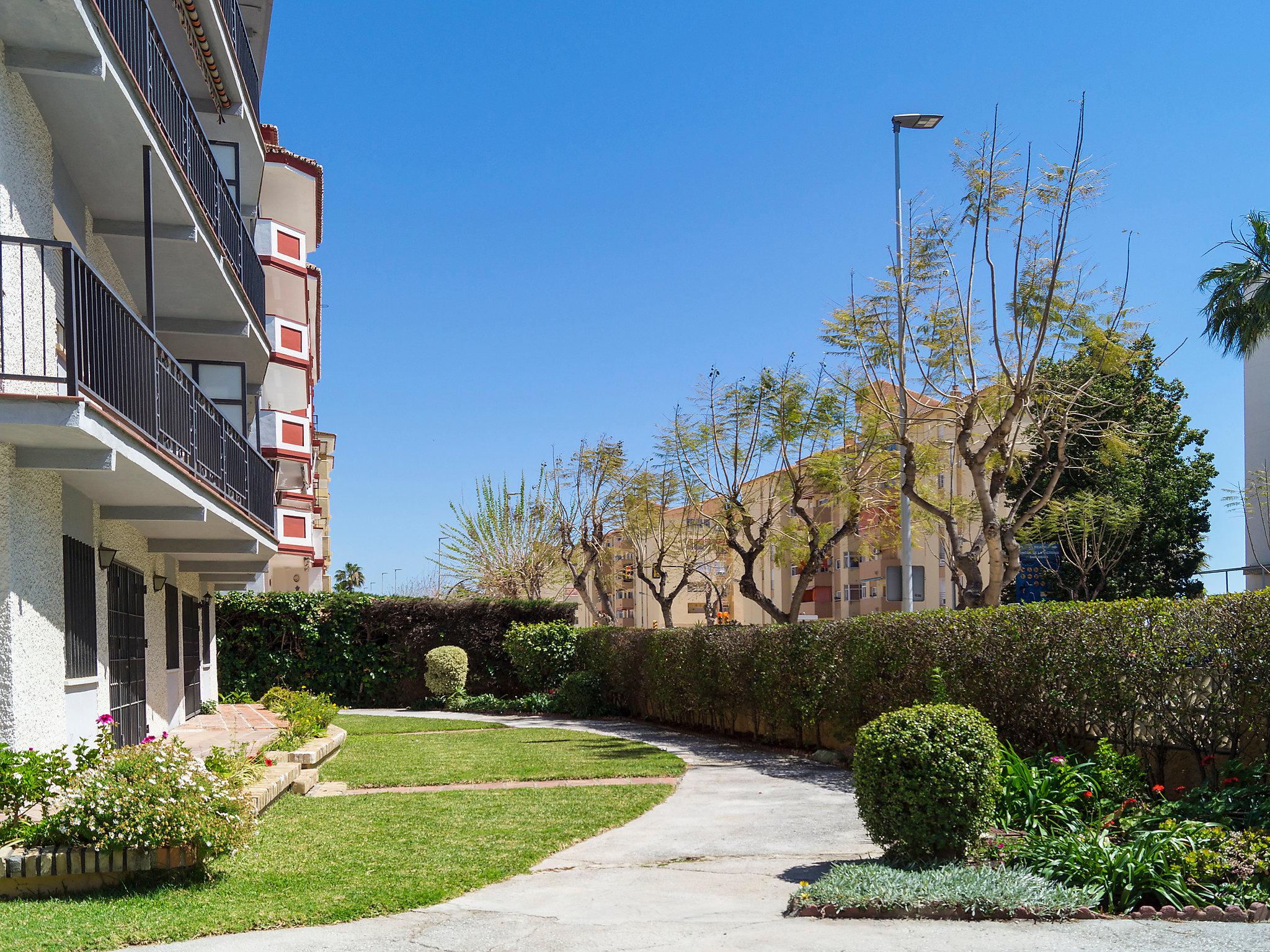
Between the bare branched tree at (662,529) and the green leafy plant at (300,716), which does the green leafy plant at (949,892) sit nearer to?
the green leafy plant at (300,716)

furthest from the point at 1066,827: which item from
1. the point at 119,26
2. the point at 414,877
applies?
the point at 119,26

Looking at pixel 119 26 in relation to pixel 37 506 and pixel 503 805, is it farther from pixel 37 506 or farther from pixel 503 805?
pixel 503 805

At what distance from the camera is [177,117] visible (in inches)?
484

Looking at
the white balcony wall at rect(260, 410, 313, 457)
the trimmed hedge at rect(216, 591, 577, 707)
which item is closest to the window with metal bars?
the white balcony wall at rect(260, 410, 313, 457)

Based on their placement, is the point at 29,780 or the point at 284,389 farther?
the point at 284,389

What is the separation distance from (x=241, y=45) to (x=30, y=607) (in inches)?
478

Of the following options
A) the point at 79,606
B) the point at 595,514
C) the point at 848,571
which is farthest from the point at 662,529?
the point at 848,571

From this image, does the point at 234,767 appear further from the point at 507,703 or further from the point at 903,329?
the point at 507,703

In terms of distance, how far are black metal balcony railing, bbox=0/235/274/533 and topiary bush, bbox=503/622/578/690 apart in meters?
16.7

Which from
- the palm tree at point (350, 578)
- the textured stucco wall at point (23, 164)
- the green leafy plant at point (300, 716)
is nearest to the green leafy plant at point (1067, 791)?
the green leafy plant at point (300, 716)

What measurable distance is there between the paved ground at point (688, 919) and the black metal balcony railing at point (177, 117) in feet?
25.3

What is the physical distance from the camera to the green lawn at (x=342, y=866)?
6.37 m

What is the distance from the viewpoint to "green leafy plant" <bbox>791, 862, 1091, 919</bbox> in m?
6.64

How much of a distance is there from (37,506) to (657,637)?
14783 mm
